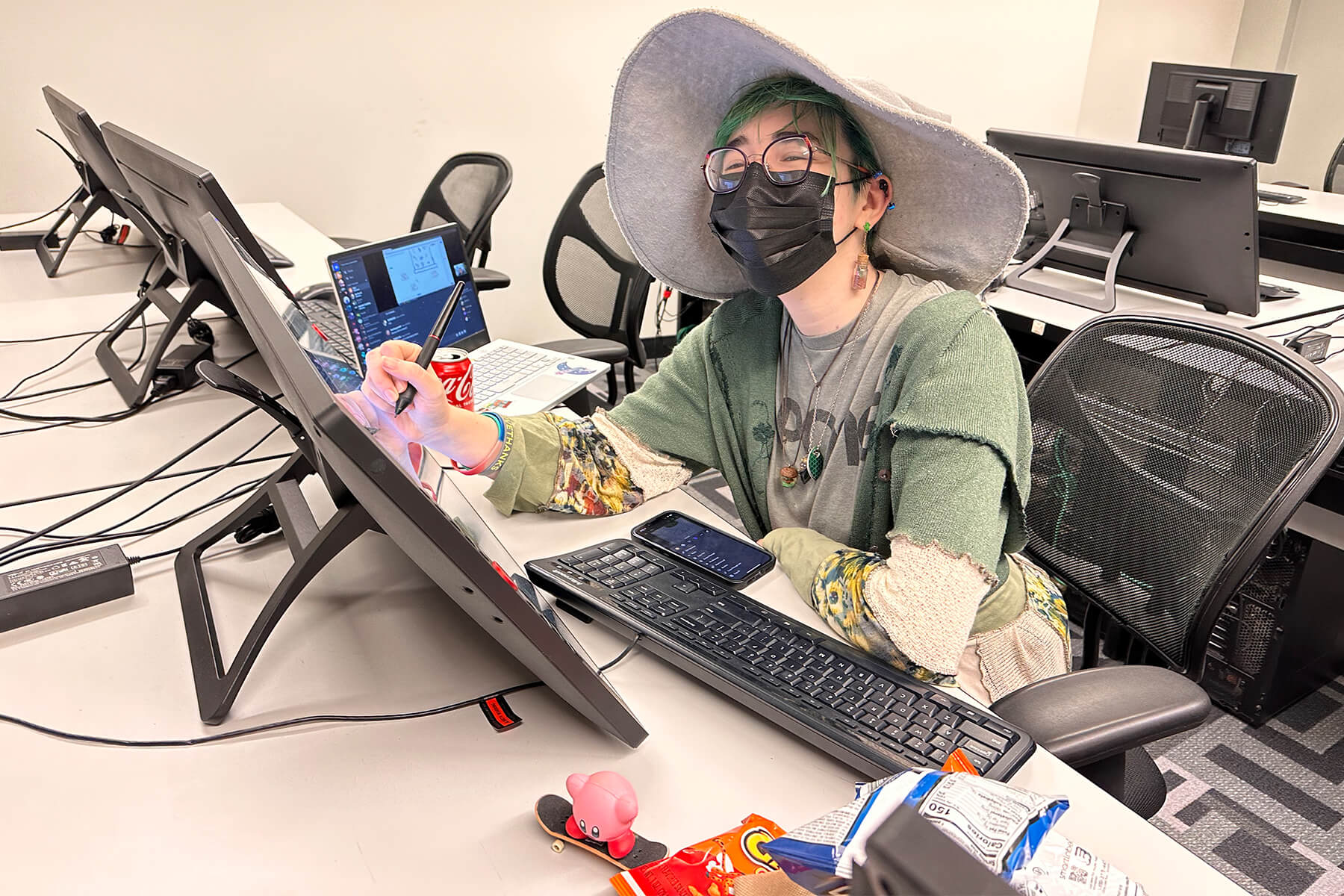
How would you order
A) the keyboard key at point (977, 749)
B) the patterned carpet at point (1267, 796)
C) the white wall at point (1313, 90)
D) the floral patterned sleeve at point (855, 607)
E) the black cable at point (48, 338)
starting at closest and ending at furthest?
1. the keyboard key at point (977, 749)
2. the floral patterned sleeve at point (855, 607)
3. the patterned carpet at point (1267, 796)
4. the black cable at point (48, 338)
5. the white wall at point (1313, 90)

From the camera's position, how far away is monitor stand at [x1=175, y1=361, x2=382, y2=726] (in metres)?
0.81

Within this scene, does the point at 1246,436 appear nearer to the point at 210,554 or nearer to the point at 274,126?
the point at 210,554

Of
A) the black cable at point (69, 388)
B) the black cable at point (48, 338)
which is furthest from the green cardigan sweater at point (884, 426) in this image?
the black cable at point (48, 338)

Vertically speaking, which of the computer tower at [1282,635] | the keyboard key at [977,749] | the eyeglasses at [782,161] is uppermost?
the eyeglasses at [782,161]

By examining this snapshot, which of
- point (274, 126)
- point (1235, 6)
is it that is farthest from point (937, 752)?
point (1235, 6)

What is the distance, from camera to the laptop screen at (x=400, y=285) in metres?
1.62

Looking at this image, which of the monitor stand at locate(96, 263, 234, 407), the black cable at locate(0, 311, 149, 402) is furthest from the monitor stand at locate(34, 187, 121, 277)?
the black cable at locate(0, 311, 149, 402)

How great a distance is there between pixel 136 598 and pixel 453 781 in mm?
480

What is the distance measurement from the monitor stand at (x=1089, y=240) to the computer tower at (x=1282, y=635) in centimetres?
75

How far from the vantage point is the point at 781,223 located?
1098 mm

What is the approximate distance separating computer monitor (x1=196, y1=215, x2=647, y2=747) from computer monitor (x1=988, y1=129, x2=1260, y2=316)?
175cm

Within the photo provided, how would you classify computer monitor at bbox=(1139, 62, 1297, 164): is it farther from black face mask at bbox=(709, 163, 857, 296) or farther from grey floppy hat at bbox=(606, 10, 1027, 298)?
black face mask at bbox=(709, 163, 857, 296)

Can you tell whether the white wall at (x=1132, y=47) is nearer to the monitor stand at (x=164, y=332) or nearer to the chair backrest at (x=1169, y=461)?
the chair backrest at (x=1169, y=461)

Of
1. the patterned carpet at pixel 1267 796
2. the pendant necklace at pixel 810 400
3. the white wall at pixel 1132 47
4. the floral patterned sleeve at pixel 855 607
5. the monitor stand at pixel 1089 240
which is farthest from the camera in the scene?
the white wall at pixel 1132 47
